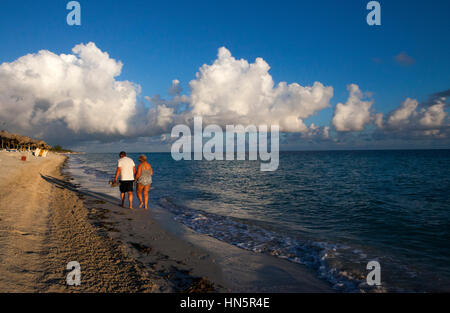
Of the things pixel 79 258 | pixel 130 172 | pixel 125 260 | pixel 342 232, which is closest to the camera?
pixel 79 258

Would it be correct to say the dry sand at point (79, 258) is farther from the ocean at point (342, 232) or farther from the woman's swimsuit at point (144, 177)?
the ocean at point (342, 232)

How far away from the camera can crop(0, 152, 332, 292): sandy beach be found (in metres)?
4.55

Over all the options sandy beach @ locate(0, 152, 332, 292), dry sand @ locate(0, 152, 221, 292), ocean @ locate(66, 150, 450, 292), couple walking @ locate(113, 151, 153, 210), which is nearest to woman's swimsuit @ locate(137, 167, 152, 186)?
couple walking @ locate(113, 151, 153, 210)

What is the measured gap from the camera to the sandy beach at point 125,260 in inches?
179

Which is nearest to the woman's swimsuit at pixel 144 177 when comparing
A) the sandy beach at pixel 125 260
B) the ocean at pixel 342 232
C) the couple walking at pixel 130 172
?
the couple walking at pixel 130 172

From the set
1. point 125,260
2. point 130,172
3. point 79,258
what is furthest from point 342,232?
point 130,172

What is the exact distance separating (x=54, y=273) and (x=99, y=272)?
0.82 meters

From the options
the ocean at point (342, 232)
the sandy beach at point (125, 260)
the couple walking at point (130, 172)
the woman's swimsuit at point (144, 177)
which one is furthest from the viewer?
the woman's swimsuit at point (144, 177)

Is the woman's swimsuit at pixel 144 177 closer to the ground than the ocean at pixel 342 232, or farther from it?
farther from it

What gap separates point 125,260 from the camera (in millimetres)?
5629

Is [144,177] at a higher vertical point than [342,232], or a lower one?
higher

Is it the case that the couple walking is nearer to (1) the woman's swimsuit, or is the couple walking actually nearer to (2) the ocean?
Result: (1) the woman's swimsuit

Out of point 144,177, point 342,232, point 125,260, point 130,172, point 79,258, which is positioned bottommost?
point 342,232

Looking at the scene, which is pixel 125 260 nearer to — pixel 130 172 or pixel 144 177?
pixel 144 177
